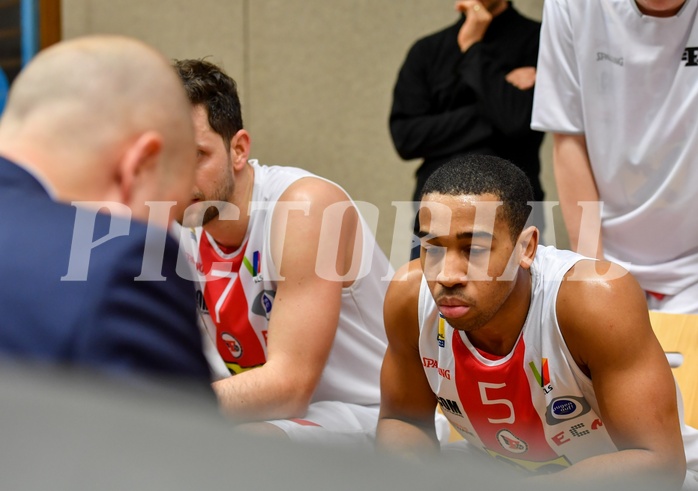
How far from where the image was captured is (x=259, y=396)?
6.56ft

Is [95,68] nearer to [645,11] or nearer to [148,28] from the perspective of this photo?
[645,11]

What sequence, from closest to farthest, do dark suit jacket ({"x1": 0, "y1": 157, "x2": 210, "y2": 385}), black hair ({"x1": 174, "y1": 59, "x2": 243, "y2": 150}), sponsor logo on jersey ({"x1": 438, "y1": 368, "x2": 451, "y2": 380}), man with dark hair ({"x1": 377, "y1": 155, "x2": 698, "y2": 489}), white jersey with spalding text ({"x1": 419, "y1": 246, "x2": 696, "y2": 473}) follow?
dark suit jacket ({"x1": 0, "y1": 157, "x2": 210, "y2": 385}), man with dark hair ({"x1": 377, "y1": 155, "x2": 698, "y2": 489}), white jersey with spalding text ({"x1": 419, "y1": 246, "x2": 696, "y2": 473}), sponsor logo on jersey ({"x1": 438, "y1": 368, "x2": 451, "y2": 380}), black hair ({"x1": 174, "y1": 59, "x2": 243, "y2": 150})

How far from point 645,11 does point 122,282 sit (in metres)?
1.76

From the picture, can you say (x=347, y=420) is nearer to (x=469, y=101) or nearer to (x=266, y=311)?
(x=266, y=311)

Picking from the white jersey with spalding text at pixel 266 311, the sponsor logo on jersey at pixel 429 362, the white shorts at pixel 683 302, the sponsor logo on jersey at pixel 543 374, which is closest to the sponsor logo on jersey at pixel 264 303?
the white jersey with spalding text at pixel 266 311

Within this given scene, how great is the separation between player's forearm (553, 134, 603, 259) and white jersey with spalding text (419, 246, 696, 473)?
389 millimetres

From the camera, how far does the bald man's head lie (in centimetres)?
98

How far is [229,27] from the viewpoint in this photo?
5039 millimetres

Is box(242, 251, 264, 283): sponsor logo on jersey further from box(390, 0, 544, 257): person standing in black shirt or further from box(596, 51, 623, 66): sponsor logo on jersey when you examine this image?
box(596, 51, 623, 66): sponsor logo on jersey

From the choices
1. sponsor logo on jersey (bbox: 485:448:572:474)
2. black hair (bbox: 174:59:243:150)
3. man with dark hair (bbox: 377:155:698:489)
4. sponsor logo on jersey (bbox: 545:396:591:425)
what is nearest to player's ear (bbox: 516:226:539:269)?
man with dark hair (bbox: 377:155:698:489)

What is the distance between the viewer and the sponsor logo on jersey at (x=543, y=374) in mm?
1813

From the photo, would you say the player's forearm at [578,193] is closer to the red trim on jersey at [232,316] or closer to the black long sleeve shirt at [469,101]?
the black long sleeve shirt at [469,101]

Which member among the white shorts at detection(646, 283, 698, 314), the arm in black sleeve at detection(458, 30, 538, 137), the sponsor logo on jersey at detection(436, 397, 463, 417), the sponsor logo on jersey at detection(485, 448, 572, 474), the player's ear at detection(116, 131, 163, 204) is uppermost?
the player's ear at detection(116, 131, 163, 204)

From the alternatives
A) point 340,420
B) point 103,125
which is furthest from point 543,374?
point 103,125
